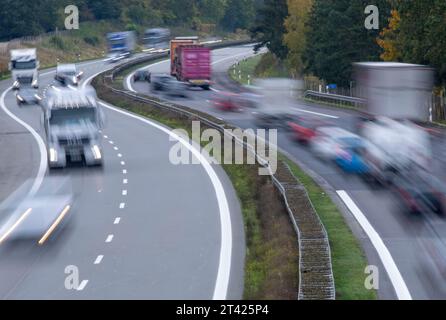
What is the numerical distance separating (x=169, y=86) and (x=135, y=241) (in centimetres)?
5032

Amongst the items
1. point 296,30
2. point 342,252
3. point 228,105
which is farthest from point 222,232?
point 296,30

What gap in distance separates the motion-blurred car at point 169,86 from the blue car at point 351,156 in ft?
128

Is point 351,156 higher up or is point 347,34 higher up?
point 347,34

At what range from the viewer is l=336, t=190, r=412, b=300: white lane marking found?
68.7 ft

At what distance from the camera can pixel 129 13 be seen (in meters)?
142

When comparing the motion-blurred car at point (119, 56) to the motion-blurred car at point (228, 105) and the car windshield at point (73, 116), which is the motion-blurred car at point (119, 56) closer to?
the motion-blurred car at point (228, 105)

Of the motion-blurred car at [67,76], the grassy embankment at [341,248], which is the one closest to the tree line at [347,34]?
the motion-blurred car at [67,76]

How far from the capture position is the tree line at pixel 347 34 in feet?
181

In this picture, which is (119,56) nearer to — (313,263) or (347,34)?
(347,34)

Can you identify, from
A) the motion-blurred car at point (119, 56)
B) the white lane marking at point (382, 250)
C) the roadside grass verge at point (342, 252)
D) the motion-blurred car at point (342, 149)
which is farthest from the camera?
the motion-blurred car at point (119, 56)

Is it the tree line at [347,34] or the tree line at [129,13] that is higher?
the tree line at [129,13]

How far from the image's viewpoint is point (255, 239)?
27.0 meters
